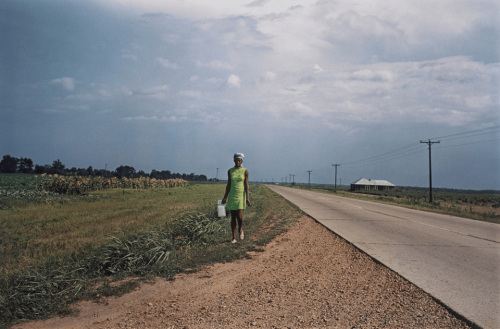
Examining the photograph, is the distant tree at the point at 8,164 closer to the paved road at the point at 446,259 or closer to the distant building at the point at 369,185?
the paved road at the point at 446,259

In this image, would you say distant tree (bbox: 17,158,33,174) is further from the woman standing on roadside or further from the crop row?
the woman standing on roadside

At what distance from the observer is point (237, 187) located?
726 cm

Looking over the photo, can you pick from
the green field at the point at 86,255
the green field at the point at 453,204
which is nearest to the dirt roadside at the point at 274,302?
the green field at the point at 86,255

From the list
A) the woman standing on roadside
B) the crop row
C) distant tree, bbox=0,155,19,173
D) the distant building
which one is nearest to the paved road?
the woman standing on roadside

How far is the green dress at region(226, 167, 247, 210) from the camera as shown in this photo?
23.7 feet

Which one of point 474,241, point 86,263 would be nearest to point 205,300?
point 86,263

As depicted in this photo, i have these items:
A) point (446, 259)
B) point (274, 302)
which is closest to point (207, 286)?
point (274, 302)

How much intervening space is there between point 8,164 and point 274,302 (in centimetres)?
7028

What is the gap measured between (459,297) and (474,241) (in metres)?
5.33

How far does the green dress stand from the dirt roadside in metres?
1.70

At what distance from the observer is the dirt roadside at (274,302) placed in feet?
11.7

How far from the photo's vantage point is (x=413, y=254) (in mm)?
6578

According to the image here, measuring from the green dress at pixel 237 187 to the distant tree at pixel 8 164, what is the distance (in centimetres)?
6405

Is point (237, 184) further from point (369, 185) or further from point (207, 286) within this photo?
point (369, 185)
